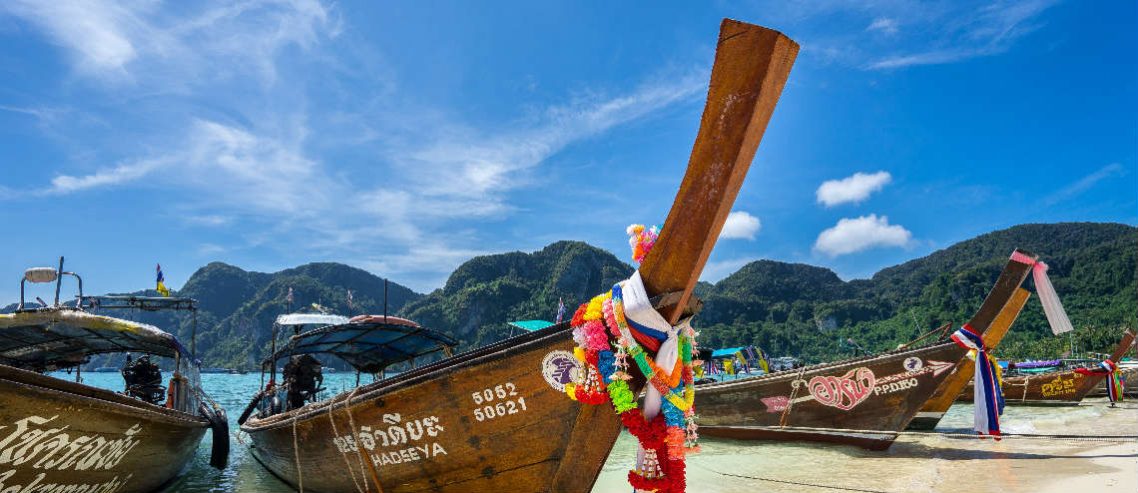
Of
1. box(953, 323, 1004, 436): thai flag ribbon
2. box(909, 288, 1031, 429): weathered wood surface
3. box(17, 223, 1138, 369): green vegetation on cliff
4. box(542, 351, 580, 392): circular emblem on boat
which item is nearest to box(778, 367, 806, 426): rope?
box(909, 288, 1031, 429): weathered wood surface

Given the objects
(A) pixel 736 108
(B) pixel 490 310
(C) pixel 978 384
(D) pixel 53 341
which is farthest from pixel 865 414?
(B) pixel 490 310

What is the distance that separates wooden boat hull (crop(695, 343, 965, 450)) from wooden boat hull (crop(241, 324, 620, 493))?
16.9 ft

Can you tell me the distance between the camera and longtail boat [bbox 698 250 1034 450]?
8.36 meters

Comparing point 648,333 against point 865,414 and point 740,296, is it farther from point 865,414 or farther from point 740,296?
point 740,296

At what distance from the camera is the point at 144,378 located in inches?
384

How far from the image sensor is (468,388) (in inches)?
149

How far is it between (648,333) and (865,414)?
7206 millimetres

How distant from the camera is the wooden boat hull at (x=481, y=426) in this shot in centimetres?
355

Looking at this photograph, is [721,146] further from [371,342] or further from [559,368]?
[371,342]

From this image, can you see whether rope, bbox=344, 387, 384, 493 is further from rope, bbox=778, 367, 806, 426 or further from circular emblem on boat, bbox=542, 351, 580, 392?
rope, bbox=778, 367, 806, 426

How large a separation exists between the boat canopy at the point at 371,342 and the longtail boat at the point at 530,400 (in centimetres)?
280

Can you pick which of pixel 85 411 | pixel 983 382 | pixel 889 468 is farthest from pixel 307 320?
pixel 983 382

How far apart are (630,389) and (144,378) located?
1011 centimetres

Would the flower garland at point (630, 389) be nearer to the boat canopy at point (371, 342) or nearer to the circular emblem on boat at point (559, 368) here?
the circular emblem on boat at point (559, 368)
